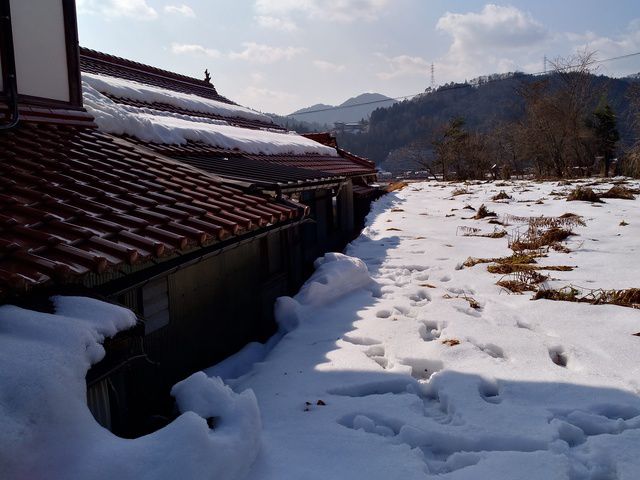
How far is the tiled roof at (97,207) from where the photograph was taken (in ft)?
7.17

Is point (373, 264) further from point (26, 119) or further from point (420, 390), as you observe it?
point (26, 119)

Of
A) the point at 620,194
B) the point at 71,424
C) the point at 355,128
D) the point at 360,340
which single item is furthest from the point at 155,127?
the point at 355,128

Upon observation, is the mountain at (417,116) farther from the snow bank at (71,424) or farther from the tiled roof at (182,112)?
the snow bank at (71,424)

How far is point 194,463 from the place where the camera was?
5.98 ft

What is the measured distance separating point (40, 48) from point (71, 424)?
155 inches

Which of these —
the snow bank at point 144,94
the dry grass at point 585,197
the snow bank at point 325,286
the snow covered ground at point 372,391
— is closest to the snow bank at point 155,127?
the snow bank at point 144,94

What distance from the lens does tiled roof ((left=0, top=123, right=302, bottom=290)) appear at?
2186 mm

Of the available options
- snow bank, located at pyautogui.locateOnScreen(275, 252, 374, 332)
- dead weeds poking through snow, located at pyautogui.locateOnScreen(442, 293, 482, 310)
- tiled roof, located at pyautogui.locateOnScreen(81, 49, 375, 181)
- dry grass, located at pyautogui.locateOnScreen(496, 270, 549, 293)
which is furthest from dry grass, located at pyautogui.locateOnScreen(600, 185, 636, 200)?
snow bank, located at pyautogui.locateOnScreen(275, 252, 374, 332)

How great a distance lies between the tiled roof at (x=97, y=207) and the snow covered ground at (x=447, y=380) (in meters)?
1.25

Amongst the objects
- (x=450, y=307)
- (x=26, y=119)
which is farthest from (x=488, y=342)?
(x=26, y=119)

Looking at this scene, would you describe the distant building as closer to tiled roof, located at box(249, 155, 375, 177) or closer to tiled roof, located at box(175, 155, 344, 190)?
tiled roof, located at box(249, 155, 375, 177)

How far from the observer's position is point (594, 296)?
5.27m

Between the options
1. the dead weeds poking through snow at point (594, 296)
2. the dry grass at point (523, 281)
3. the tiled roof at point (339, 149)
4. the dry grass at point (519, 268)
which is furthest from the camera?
the tiled roof at point (339, 149)

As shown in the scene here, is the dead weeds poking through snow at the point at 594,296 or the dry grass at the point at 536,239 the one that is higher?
the dry grass at the point at 536,239
